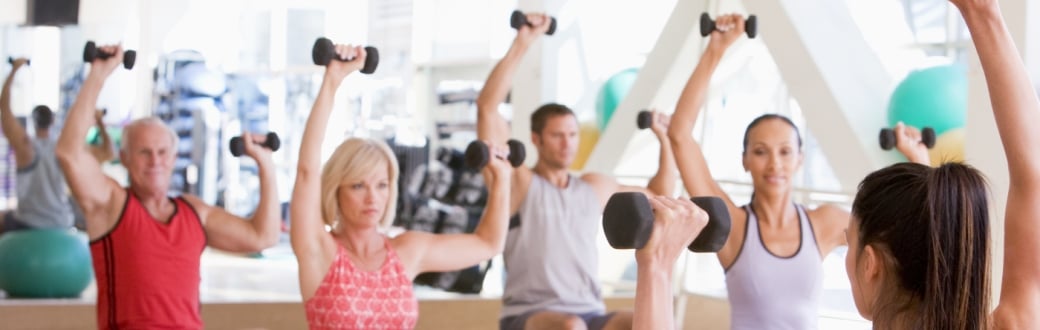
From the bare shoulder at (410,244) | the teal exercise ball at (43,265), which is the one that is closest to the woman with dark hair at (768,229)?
the bare shoulder at (410,244)

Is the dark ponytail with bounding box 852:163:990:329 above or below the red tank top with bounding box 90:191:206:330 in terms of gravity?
above

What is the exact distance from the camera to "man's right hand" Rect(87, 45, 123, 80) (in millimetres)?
3655

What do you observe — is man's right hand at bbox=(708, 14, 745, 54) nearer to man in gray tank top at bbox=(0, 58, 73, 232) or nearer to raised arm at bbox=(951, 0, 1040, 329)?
raised arm at bbox=(951, 0, 1040, 329)

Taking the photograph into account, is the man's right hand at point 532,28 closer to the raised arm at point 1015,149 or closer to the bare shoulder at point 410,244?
the bare shoulder at point 410,244

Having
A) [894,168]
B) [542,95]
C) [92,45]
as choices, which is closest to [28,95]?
[542,95]

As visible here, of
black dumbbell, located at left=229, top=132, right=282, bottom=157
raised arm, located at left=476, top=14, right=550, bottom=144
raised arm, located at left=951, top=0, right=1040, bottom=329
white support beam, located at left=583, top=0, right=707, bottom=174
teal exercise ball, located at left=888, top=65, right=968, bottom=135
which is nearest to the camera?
raised arm, located at left=951, top=0, right=1040, bottom=329

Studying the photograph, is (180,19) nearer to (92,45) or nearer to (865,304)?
(92,45)

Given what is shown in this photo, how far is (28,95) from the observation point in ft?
26.0

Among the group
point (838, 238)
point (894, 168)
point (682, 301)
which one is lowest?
point (682, 301)

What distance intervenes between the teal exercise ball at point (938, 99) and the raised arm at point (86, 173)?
2.40 m

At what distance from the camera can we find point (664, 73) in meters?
5.28

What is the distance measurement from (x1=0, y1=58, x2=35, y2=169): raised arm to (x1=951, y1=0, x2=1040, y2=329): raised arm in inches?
172

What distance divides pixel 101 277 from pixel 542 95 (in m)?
2.86

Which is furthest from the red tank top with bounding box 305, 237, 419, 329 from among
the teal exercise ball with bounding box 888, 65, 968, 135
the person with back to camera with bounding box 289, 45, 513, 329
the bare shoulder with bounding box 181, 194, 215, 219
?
the teal exercise ball with bounding box 888, 65, 968, 135
